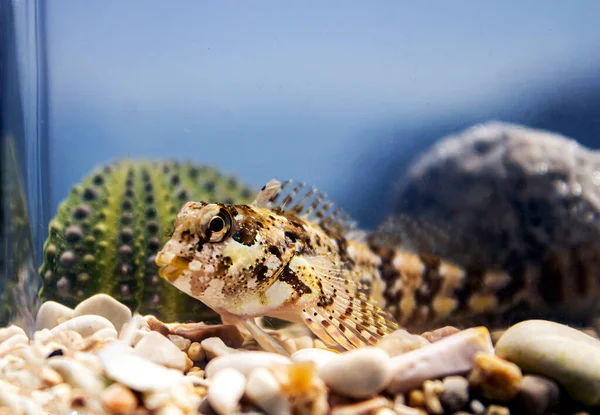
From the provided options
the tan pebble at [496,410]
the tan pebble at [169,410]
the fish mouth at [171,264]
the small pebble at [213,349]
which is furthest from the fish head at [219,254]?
the tan pebble at [496,410]

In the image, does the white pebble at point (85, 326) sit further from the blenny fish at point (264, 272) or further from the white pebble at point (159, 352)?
the white pebble at point (159, 352)

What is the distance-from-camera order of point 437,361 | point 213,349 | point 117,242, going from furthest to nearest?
point 117,242 → point 213,349 → point 437,361

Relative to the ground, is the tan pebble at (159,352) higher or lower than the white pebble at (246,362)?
lower

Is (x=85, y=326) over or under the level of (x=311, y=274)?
under

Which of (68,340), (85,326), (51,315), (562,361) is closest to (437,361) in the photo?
(562,361)

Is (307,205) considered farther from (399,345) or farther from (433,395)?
(433,395)

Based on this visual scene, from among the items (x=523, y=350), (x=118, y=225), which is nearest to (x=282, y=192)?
(x=118, y=225)
